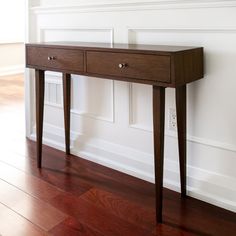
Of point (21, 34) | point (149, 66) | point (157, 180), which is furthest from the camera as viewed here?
point (21, 34)

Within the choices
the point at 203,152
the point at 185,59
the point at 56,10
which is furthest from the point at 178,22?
the point at 56,10

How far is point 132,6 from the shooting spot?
→ 1.83 metres

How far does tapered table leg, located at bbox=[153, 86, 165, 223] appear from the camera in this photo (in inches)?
57.2

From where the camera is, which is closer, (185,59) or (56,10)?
(185,59)

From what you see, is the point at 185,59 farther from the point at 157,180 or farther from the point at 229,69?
the point at 157,180

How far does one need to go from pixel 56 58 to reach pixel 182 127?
2.46ft

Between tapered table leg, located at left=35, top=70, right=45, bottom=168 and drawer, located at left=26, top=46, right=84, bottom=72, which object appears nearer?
drawer, located at left=26, top=46, right=84, bottom=72

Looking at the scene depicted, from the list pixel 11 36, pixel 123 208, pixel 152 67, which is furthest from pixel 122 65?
pixel 11 36

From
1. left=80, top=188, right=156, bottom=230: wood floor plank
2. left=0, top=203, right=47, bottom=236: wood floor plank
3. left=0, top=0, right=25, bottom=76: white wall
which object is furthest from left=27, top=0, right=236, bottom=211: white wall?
left=0, top=0, right=25, bottom=76: white wall

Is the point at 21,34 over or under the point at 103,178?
over

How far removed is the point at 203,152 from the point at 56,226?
31.1 inches

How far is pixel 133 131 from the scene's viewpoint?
199cm

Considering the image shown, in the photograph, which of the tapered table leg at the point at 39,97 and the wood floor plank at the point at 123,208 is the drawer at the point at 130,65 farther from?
the wood floor plank at the point at 123,208

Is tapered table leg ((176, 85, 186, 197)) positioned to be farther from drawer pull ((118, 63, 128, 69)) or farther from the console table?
drawer pull ((118, 63, 128, 69))
